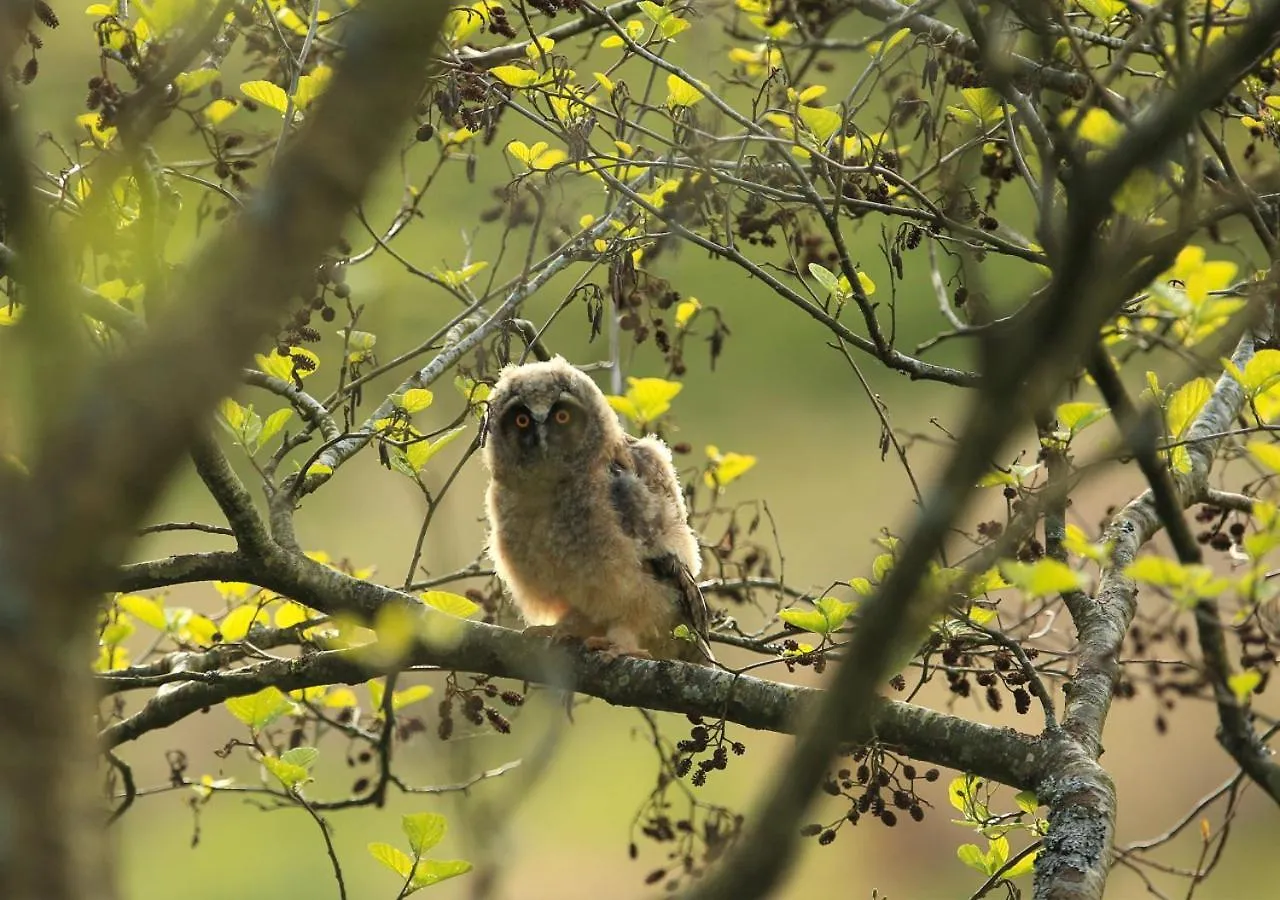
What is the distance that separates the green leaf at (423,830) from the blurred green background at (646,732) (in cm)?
315

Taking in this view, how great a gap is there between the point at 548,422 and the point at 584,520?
17.2 inches

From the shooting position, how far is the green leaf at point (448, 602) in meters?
3.71

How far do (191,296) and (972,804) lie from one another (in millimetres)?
3240

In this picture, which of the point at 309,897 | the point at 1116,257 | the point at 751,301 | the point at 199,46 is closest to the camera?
the point at 1116,257

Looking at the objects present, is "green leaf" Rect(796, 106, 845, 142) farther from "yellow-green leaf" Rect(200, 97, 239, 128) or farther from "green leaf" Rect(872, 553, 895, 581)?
"yellow-green leaf" Rect(200, 97, 239, 128)

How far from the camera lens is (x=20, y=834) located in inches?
47.9

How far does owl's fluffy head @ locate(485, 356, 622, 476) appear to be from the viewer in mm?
5273

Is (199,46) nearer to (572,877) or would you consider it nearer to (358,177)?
(358,177)

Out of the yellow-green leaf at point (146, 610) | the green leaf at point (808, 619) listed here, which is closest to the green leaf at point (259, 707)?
the yellow-green leaf at point (146, 610)

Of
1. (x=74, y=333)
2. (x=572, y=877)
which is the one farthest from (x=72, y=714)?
(x=572, y=877)

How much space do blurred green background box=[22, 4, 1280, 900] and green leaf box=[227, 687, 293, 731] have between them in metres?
2.48

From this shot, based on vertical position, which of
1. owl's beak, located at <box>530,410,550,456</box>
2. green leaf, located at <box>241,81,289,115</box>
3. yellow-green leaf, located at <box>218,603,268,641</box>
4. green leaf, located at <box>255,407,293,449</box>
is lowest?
yellow-green leaf, located at <box>218,603,268,641</box>

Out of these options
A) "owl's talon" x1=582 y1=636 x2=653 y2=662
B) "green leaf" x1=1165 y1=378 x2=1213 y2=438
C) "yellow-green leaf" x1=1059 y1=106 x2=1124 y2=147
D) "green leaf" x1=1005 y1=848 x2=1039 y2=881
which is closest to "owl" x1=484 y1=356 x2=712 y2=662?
"owl's talon" x1=582 y1=636 x2=653 y2=662

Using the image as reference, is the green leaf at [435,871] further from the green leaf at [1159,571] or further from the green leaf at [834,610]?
the green leaf at [1159,571]
